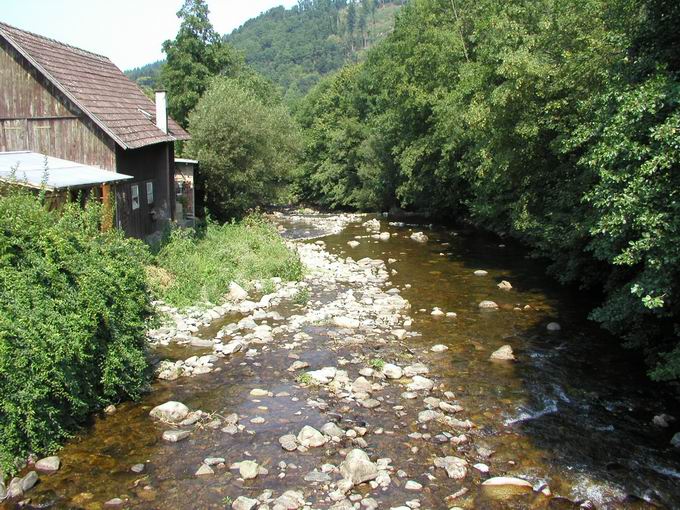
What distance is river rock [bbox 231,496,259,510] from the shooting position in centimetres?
735

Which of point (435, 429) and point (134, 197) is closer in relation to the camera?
point (435, 429)

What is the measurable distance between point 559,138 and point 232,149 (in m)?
17.0

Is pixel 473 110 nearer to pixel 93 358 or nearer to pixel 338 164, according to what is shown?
pixel 93 358

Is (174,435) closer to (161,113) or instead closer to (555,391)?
(555,391)

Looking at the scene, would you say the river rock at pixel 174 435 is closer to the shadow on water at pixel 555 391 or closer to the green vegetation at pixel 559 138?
the shadow on water at pixel 555 391

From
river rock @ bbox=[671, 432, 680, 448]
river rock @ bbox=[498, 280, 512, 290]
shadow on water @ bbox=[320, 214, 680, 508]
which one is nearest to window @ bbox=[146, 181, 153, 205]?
shadow on water @ bbox=[320, 214, 680, 508]

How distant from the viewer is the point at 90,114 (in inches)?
688

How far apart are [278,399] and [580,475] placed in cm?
541

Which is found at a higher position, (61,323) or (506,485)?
(61,323)

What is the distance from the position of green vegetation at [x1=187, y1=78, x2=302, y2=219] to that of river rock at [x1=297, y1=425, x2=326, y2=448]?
70.2 ft

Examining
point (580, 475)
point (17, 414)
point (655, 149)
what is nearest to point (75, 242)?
point (17, 414)

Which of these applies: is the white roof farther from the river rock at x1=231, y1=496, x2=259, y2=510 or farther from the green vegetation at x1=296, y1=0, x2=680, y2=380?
the green vegetation at x1=296, y1=0, x2=680, y2=380

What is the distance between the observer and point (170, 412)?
31.8 ft

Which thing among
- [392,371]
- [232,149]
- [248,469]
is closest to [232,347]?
[392,371]
